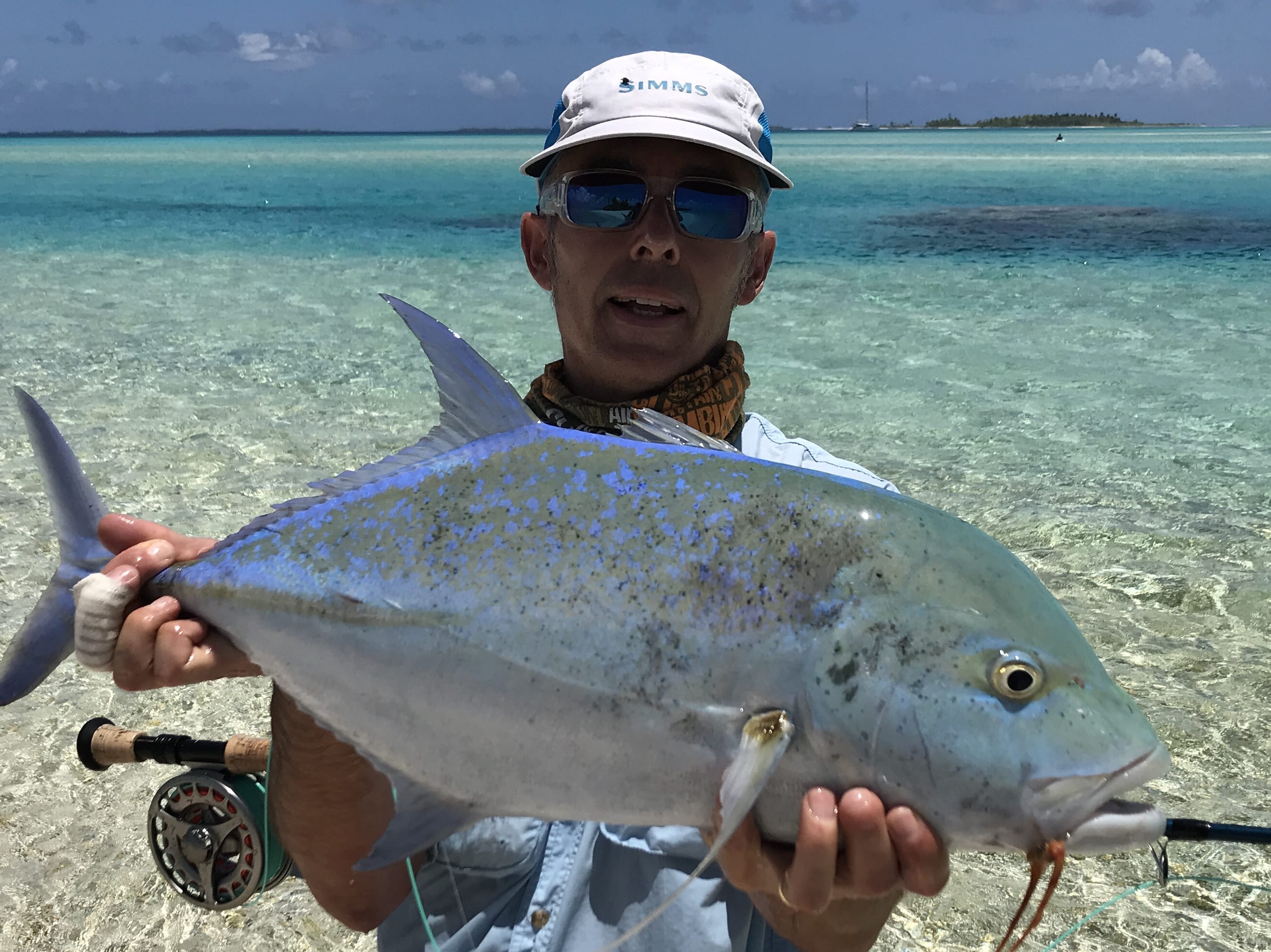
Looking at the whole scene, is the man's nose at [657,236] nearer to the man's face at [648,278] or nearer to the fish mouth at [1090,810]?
the man's face at [648,278]

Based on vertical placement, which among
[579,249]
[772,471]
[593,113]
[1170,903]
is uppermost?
[593,113]

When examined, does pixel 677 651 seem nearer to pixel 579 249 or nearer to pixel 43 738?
pixel 579 249

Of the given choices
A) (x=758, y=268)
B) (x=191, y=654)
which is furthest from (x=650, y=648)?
(x=758, y=268)

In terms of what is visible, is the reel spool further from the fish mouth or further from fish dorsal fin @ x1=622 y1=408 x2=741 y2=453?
the fish mouth

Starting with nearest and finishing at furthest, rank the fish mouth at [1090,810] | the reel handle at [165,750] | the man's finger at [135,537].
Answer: the fish mouth at [1090,810] → the man's finger at [135,537] → the reel handle at [165,750]

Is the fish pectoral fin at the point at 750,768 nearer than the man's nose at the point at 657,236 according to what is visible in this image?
Yes

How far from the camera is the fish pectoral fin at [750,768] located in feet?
4.07

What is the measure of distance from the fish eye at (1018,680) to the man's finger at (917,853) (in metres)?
0.21

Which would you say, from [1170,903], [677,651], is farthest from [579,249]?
[1170,903]

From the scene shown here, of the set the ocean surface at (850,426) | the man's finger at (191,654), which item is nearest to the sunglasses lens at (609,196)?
the man's finger at (191,654)

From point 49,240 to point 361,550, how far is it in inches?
1069

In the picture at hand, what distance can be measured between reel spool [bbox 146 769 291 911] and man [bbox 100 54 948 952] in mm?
285

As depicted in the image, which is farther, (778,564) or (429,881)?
(429,881)

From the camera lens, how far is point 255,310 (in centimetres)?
1463
